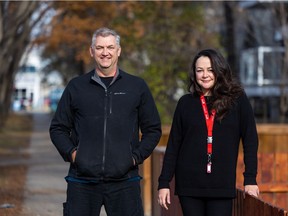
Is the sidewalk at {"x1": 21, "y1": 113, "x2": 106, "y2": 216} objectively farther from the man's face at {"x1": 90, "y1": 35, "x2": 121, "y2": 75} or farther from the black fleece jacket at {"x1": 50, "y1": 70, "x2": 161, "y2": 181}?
the man's face at {"x1": 90, "y1": 35, "x2": 121, "y2": 75}

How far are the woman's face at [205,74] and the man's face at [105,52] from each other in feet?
1.86

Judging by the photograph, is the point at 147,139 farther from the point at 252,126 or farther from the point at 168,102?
the point at 168,102

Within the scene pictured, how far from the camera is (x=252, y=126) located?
4887 mm

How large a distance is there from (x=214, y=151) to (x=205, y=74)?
0.50 meters

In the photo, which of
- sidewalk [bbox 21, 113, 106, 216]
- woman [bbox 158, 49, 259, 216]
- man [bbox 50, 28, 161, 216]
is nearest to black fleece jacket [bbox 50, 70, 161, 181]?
man [bbox 50, 28, 161, 216]

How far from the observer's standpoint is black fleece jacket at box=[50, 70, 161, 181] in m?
4.90

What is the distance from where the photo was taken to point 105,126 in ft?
16.1

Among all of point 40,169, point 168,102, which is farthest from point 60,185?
point 168,102

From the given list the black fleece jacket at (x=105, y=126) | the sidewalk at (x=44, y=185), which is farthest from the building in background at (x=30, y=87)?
the black fleece jacket at (x=105, y=126)

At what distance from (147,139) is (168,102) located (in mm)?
13708

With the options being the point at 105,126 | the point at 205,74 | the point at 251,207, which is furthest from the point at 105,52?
the point at 251,207

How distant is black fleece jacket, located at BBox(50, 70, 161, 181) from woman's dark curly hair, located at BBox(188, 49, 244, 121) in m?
0.43

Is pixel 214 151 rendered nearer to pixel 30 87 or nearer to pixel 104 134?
pixel 104 134

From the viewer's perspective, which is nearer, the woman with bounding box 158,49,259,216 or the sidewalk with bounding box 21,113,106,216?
the woman with bounding box 158,49,259,216
